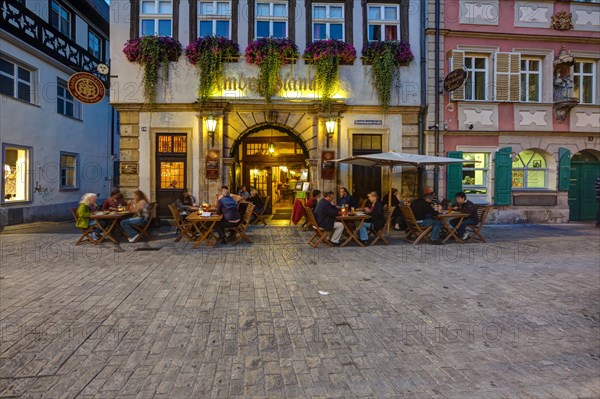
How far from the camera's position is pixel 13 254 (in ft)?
24.9

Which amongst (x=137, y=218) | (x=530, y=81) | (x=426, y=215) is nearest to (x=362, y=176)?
(x=426, y=215)

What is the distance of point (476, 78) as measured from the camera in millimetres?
12938

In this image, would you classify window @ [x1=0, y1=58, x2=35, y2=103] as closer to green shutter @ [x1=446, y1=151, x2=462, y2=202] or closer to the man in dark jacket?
the man in dark jacket

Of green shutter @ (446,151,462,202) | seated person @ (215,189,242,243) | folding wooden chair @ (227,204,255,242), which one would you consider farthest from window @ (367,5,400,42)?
seated person @ (215,189,242,243)

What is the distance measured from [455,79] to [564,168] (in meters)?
5.27

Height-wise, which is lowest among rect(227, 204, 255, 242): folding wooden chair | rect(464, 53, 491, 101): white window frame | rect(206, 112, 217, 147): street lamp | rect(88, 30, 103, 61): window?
rect(227, 204, 255, 242): folding wooden chair

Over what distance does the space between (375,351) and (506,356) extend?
3.86 feet

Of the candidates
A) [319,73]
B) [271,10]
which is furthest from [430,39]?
[271,10]

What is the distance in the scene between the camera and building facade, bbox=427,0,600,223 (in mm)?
12586

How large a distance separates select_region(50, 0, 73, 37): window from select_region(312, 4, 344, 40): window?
10923mm

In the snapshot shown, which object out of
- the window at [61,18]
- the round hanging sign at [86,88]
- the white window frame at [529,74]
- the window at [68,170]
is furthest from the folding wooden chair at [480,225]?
the window at [61,18]

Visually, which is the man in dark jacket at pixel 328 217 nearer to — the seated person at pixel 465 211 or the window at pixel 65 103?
the seated person at pixel 465 211

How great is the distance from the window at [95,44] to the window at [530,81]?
19.0 m

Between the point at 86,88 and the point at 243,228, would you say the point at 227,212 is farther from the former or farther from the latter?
the point at 86,88
